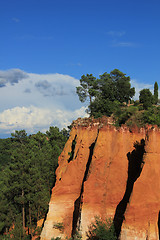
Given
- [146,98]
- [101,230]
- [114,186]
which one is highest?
[146,98]

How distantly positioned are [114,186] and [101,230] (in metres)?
3.10

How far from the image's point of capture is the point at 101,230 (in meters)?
15.8

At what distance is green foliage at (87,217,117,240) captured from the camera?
15.3 m

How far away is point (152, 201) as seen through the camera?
46.8 ft

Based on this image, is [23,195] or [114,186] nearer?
[114,186]

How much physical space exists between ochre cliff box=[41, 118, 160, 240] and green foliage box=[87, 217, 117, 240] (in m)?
0.35

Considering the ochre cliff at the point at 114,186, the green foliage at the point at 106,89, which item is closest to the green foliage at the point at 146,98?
the green foliage at the point at 106,89

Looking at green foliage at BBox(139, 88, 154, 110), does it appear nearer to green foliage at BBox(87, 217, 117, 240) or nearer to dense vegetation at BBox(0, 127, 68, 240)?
dense vegetation at BBox(0, 127, 68, 240)

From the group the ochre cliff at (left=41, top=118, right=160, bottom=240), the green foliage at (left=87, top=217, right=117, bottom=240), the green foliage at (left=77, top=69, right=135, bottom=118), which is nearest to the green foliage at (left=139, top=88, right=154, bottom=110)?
the green foliage at (left=77, top=69, right=135, bottom=118)

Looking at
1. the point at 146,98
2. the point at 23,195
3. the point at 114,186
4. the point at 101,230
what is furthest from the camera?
the point at 146,98

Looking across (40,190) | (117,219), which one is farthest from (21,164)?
(117,219)

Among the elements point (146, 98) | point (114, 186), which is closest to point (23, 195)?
point (114, 186)

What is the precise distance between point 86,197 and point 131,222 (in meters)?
4.37

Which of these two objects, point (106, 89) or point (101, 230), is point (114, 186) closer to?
point (101, 230)
